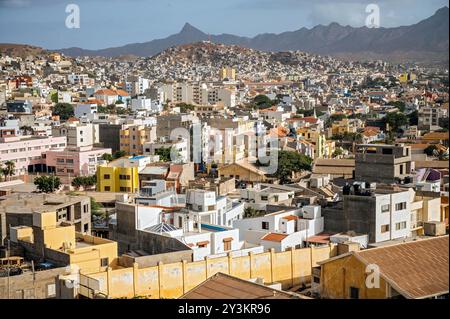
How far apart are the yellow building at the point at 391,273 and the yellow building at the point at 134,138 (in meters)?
12.9

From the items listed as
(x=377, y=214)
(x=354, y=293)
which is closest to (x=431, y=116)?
(x=377, y=214)

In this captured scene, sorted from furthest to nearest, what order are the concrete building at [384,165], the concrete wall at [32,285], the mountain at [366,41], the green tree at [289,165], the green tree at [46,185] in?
the mountain at [366,41], the green tree at [289,165], the green tree at [46,185], the concrete building at [384,165], the concrete wall at [32,285]

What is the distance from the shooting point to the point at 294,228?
8.54 m

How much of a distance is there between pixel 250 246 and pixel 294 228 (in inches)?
29.8

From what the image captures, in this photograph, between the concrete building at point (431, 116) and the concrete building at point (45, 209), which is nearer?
the concrete building at point (45, 209)

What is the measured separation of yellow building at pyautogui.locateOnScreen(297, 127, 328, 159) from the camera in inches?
753

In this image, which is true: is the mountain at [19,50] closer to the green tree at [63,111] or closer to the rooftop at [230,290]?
the green tree at [63,111]

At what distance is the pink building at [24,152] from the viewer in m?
16.4

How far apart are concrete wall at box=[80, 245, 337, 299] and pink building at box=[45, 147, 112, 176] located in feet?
30.3

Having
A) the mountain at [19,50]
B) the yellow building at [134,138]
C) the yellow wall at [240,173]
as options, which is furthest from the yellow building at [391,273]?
the mountain at [19,50]

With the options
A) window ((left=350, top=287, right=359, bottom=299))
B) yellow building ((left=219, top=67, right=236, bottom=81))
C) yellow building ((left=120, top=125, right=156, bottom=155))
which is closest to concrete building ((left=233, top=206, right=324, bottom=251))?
window ((left=350, top=287, right=359, bottom=299))
